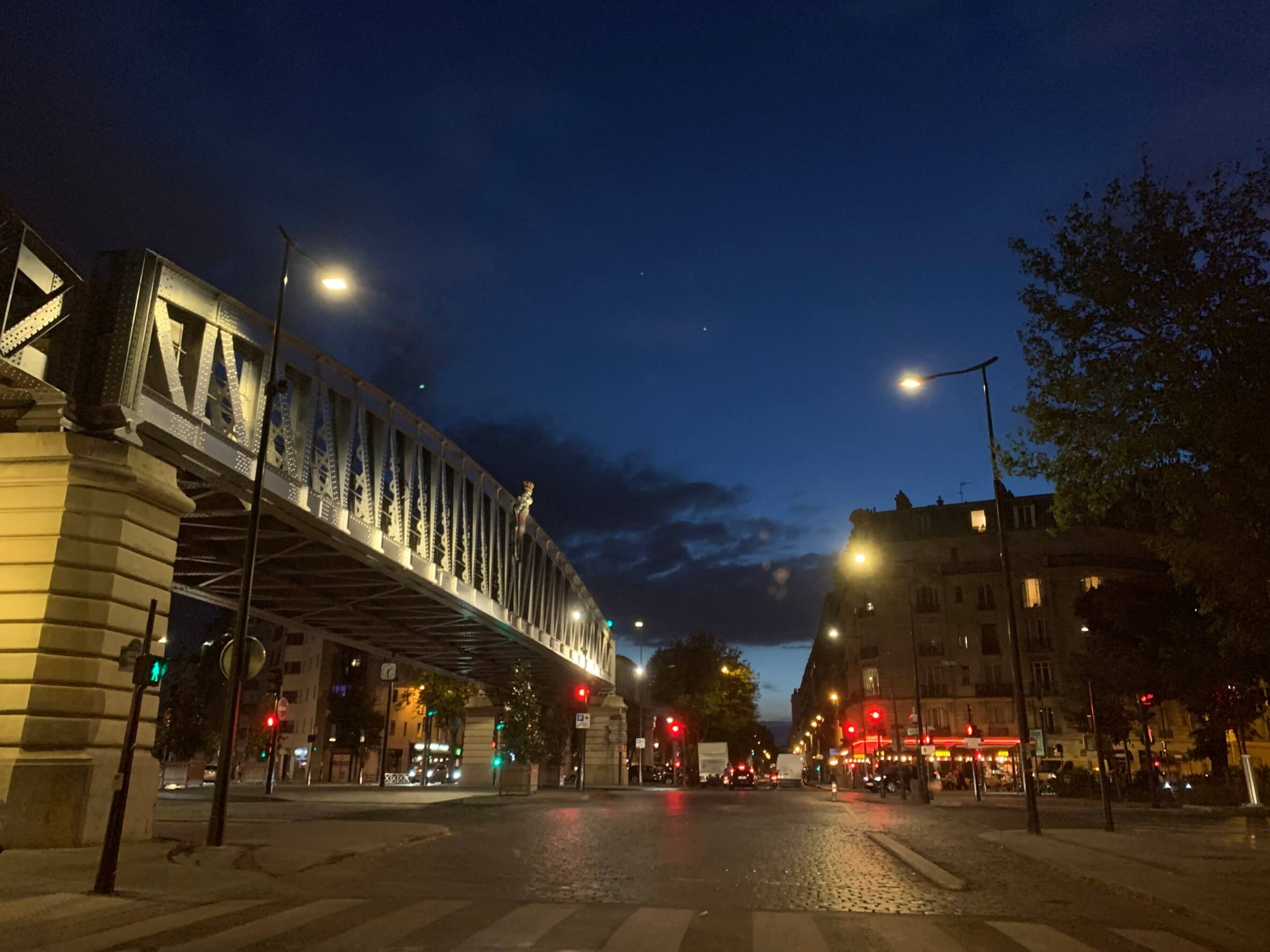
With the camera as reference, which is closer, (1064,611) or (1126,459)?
(1126,459)

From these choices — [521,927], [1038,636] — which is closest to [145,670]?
[521,927]

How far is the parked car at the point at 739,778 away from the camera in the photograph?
2771 inches

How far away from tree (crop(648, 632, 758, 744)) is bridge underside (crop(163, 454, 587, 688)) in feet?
109

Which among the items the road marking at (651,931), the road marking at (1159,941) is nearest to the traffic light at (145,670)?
the road marking at (651,931)

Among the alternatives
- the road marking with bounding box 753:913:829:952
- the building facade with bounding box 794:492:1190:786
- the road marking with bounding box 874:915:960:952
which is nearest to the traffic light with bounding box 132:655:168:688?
the road marking with bounding box 753:913:829:952

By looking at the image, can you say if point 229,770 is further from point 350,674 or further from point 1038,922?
point 350,674

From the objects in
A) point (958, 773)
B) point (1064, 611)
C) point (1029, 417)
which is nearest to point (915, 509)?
point (1064, 611)

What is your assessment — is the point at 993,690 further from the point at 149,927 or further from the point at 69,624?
the point at 149,927

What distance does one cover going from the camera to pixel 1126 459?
14828 millimetres

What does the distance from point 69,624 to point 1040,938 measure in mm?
13277

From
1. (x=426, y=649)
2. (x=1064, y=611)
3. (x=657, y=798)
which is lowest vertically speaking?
(x=657, y=798)

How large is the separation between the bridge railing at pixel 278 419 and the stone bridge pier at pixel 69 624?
79 centimetres

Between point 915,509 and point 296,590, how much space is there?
58.8 m

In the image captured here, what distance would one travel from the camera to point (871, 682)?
76.1 m
